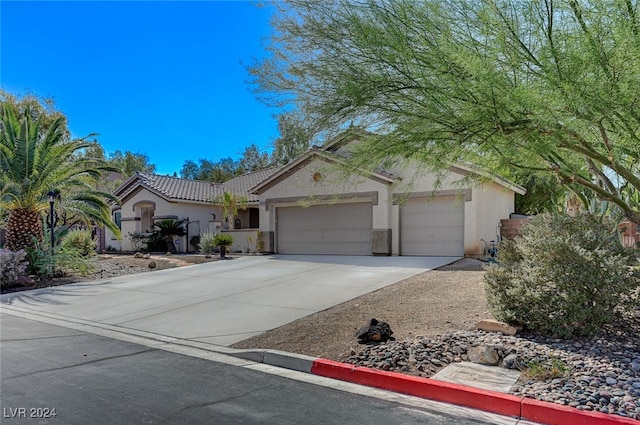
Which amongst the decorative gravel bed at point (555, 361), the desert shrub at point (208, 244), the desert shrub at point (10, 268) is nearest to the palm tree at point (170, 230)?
the desert shrub at point (208, 244)

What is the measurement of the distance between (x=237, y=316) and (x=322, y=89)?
197 inches

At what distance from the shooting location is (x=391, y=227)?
759 inches

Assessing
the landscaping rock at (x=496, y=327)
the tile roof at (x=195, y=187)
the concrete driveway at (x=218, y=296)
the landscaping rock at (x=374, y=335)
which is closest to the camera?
the landscaping rock at (x=496, y=327)

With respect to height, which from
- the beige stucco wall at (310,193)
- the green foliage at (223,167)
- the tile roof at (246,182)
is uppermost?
the green foliage at (223,167)

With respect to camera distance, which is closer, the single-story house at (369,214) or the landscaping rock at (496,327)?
the landscaping rock at (496,327)

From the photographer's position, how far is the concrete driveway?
880cm

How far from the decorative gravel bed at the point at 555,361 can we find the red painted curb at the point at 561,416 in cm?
13

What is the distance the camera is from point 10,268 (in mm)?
13906

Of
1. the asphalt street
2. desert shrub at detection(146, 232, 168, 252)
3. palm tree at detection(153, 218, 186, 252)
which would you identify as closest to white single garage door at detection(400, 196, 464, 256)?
palm tree at detection(153, 218, 186, 252)

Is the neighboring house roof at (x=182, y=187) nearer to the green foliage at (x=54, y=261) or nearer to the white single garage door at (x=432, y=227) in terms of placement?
the green foliage at (x=54, y=261)

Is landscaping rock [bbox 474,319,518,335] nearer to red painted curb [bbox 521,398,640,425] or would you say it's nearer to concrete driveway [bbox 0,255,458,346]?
red painted curb [bbox 521,398,640,425]

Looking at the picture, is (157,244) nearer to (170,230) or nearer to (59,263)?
(170,230)

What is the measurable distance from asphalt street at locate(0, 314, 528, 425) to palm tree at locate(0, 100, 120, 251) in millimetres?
10560

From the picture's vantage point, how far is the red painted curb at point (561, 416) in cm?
409
